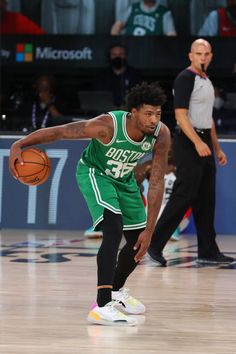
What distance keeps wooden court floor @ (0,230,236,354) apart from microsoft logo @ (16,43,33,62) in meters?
2.60

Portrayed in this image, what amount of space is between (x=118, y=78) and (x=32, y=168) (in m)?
5.66

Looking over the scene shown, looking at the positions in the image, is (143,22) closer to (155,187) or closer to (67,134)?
(155,187)

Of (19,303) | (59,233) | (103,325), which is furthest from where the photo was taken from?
(59,233)

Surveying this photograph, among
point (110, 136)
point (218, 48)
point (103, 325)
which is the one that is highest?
point (218, 48)

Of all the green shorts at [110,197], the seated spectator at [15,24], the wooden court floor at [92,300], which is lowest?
the wooden court floor at [92,300]

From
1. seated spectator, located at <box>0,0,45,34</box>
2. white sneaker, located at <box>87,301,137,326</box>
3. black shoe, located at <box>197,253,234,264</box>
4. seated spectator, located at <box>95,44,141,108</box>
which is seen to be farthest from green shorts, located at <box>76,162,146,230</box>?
seated spectator, located at <box>0,0,45,34</box>

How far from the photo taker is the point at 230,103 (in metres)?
11.9

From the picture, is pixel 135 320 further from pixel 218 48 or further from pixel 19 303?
pixel 218 48

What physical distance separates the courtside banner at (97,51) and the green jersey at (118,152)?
554cm

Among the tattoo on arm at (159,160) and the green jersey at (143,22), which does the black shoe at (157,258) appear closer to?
the tattoo on arm at (159,160)

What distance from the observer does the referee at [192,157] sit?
877 cm

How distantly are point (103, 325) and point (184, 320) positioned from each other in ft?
1.73

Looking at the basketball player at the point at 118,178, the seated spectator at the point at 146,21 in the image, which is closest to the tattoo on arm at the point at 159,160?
the basketball player at the point at 118,178

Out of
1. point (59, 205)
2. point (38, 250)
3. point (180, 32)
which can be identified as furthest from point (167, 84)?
point (38, 250)
